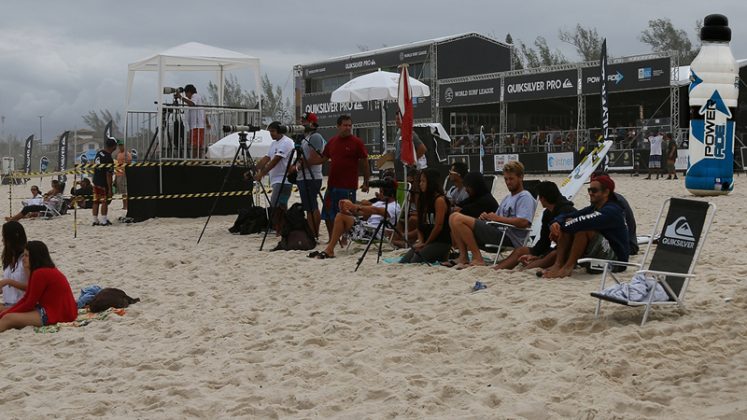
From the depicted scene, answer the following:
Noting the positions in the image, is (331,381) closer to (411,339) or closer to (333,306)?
(411,339)

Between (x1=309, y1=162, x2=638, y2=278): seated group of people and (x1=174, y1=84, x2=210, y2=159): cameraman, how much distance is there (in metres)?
6.01

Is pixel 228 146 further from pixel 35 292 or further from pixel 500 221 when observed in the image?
pixel 35 292

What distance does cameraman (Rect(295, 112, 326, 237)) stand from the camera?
1009 centimetres

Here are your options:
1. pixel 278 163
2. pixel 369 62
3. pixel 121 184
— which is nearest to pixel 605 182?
pixel 278 163

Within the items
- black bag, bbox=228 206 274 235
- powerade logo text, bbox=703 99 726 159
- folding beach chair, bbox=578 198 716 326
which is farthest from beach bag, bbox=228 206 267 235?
powerade logo text, bbox=703 99 726 159

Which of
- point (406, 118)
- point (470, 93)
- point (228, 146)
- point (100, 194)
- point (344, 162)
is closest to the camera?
point (406, 118)

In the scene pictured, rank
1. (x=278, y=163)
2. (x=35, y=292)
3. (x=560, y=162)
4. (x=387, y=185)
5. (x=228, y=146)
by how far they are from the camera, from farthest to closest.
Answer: (x=560, y=162) → (x=228, y=146) → (x=278, y=163) → (x=387, y=185) → (x=35, y=292)

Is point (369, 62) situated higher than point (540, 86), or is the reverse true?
point (369, 62)

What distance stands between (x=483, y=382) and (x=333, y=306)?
226cm

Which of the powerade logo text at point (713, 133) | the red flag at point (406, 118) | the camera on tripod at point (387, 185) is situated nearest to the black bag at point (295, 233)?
the camera on tripod at point (387, 185)

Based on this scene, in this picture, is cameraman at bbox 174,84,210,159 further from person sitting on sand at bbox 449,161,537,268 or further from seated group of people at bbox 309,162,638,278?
person sitting on sand at bbox 449,161,537,268

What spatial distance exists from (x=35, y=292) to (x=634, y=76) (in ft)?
77.7

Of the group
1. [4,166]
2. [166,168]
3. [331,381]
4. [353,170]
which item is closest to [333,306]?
[331,381]

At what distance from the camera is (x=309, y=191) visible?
33.2 ft
